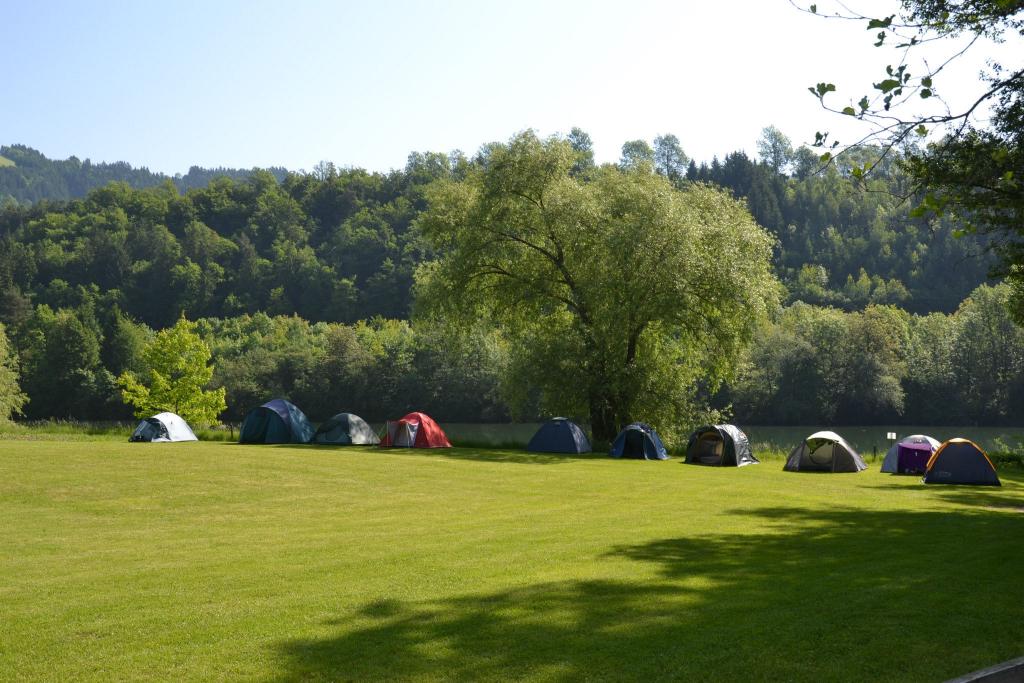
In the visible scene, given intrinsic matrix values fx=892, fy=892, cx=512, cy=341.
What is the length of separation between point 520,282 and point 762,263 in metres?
9.37

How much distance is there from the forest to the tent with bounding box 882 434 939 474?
35.6ft

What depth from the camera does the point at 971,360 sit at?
75938mm

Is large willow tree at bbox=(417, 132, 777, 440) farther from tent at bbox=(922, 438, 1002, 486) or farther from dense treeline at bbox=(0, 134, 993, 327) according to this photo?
dense treeline at bbox=(0, 134, 993, 327)

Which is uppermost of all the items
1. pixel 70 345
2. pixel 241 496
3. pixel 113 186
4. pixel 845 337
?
pixel 113 186

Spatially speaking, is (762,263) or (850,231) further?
(850,231)

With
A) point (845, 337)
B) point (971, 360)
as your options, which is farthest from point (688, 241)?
point (971, 360)

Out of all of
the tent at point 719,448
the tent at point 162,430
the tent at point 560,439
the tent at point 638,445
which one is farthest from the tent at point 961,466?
the tent at point 162,430

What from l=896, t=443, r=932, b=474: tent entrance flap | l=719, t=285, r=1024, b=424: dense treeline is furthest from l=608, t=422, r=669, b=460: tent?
l=719, t=285, r=1024, b=424: dense treeline

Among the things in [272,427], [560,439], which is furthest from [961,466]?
[272,427]

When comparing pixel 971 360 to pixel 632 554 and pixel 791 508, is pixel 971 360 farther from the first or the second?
pixel 632 554

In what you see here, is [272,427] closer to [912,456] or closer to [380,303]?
[912,456]

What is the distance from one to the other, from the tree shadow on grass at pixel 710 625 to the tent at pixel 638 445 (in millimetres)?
19127

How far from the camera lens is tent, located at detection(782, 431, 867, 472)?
1033 inches

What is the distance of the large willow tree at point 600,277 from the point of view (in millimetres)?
32906
